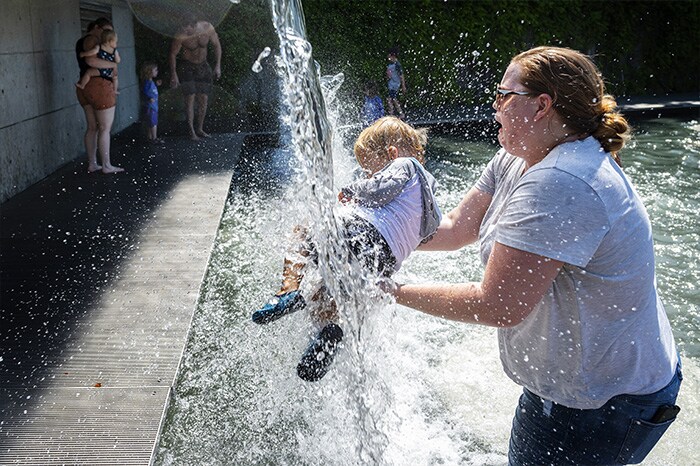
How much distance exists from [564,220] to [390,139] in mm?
1775

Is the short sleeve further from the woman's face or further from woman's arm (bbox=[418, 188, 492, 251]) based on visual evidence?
woman's arm (bbox=[418, 188, 492, 251])

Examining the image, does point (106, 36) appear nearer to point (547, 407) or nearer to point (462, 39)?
point (547, 407)

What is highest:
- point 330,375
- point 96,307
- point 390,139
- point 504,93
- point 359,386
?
point 504,93

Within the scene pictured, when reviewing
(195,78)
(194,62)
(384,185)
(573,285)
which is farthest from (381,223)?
(194,62)

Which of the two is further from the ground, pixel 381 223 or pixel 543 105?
pixel 543 105

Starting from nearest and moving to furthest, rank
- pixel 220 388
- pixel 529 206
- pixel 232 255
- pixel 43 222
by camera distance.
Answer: pixel 529 206, pixel 220 388, pixel 232 255, pixel 43 222

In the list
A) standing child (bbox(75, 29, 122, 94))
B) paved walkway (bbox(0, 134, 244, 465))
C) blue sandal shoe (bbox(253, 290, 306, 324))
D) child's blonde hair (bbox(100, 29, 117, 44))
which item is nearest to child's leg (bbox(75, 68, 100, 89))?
standing child (bbox(75, 29, 122, 94))

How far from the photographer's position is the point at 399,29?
16750 mm

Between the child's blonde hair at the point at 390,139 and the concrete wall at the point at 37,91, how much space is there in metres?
5.34

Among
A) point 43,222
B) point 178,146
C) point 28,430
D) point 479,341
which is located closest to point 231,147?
point 178,146

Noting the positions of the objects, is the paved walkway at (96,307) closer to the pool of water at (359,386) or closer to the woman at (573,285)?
the pool of water at (359,386)

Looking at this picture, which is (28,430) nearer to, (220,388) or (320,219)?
(220,388)

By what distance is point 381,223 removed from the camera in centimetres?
313

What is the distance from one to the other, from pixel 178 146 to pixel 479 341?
7889 mm
